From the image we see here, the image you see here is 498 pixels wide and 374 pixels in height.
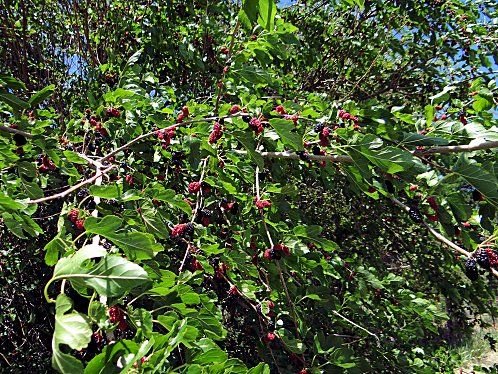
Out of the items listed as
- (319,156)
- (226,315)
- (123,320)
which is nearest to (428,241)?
(226,315)

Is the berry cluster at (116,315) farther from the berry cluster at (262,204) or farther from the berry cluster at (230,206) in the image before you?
the berry cluster at (230,206)

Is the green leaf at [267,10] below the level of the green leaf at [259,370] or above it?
above

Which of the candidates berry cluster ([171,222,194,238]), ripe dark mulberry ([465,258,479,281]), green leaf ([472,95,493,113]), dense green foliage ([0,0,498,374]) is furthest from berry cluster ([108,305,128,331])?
green leaf ([472,95,493,113])

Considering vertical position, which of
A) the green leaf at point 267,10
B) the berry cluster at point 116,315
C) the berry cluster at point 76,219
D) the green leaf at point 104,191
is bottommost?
the berry cluster at point 116,315

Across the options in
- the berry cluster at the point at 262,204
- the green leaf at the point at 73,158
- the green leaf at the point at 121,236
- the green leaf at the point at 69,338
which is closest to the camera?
the green leaf at the point at 69,338

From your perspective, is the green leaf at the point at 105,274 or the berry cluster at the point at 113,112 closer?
the green leaf at the point at 105,274

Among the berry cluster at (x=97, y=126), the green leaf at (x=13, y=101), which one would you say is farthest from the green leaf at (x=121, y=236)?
the berry cluster at (x=97, y=126)

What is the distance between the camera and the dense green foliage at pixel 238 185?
1014mm

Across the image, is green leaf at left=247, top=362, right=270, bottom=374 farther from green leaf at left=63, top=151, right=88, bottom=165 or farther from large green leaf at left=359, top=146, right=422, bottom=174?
green leaf at left=63, top=151, right=88, bottom=165

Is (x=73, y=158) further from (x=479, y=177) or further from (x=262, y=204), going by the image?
(x=479, y=177)

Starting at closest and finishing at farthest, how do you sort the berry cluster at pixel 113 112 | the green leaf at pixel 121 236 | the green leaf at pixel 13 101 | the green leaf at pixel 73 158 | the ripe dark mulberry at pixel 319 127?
A: 1. the green leaf at pixel 121 236
2. the green leaf at pixel 13 101
3. the green leaf at pixel 73 158
4. the ripe dark mulberry at pixel 319 127
5. the berry cluster at pixel 113 112

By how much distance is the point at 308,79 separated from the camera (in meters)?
3.83

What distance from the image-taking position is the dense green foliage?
1014 mm

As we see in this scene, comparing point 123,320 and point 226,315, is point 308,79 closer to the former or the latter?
point 226,315
